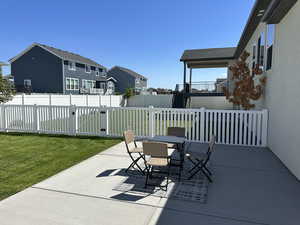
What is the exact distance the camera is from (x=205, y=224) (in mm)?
2514

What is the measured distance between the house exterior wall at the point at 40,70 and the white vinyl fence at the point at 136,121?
20.0 meters

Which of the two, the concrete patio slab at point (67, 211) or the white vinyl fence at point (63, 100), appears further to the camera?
the white vinyl fence at point (63, 100)

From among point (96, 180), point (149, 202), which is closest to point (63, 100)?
point (96, 180)

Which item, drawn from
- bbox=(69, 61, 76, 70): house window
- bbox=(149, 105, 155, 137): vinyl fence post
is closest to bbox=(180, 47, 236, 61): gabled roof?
bbox=(149, 105, 155, 137): vinyl fence post

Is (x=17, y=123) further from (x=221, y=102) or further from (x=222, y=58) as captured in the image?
(x=221, y=102)

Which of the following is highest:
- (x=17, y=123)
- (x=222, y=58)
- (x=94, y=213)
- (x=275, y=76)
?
(x=222, y=58)

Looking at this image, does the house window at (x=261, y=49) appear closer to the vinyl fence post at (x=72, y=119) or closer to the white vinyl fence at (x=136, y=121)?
the white vinyl fence at (x=136, y=121)

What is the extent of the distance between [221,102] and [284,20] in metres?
14.3

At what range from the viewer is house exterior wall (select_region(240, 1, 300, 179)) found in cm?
423

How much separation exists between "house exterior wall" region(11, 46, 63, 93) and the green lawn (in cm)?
2111

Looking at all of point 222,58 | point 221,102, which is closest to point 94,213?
point 222,58

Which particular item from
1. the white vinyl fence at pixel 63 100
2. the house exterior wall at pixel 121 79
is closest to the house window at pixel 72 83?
the white vinyl fence at pixel 63 100

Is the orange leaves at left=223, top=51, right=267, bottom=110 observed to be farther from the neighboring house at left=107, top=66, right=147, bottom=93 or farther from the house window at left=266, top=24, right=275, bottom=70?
the neighboring house at left=107, top=66, right=147, bottom=93

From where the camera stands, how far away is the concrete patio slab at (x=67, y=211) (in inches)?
101
